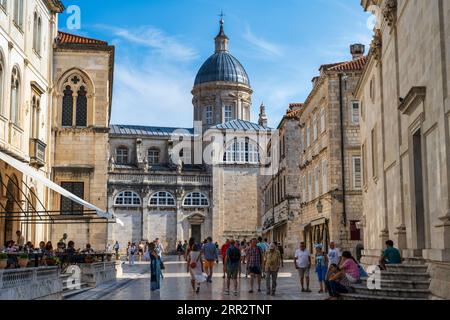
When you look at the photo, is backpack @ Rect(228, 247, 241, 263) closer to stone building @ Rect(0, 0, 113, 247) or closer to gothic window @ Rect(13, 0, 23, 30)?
stone building @ Rect(0, 0, 113, 247)

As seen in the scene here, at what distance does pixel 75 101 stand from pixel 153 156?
45.6 meters

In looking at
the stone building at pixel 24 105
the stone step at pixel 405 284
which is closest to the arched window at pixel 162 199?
the stone building at pixel 24 105

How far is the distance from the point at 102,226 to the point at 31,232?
14.4 feet

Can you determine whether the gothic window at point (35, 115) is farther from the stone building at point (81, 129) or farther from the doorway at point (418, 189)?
the doorway at point (418, 189)

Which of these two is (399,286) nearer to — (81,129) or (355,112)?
(355,112)

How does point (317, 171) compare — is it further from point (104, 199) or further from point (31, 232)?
point (31, 232)

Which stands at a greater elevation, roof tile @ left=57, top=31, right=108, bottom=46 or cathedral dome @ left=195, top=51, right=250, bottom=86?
cathedral dome @ left=195, top=51, right=250, bottom=86

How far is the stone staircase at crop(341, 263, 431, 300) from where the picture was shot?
43.7ft

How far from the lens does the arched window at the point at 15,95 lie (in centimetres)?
2463

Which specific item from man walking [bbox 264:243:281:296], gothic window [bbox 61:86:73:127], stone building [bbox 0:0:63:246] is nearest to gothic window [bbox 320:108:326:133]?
gothic window [bbox 61:86:73:127]

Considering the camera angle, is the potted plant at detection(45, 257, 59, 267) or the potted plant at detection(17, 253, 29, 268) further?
the potted plant at detection(45, 257, 59, 267)

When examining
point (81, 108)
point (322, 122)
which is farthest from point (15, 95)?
point (322, 122)

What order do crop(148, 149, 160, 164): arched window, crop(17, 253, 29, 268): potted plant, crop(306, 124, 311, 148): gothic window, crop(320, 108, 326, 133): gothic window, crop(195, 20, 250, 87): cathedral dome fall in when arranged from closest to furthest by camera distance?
1. crop(17, 253, 29, 268): potted plant
2. crop(320, 108, 326, 133): gothic window
3. crop(306, 124, 311, 148): gothic window
4. crop(148, 149, 160, 164): arched window
5. crop(195, 20, 250, 87): cathedral dome

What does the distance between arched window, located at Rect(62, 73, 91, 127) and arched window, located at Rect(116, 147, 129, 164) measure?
4434 centimetres
